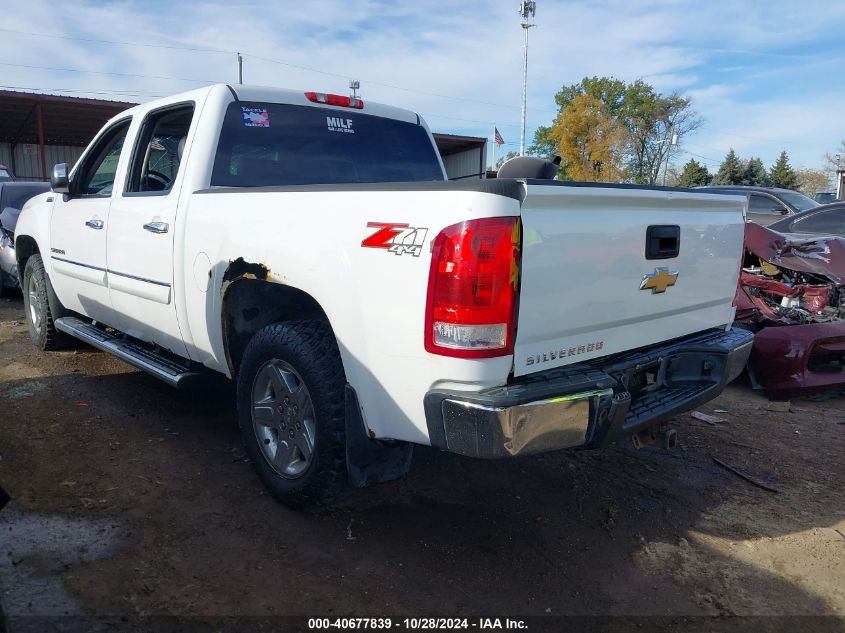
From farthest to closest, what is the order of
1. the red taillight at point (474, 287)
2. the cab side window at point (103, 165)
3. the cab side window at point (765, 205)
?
the cab side window at point (765, 205) < the cab side window at point (103, 165) < the red taillight at point (474, 287)

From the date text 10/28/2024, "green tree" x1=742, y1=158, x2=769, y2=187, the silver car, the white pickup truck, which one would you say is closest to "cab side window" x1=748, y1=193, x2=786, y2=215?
the white pickup truck

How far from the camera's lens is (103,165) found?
15.9 ft

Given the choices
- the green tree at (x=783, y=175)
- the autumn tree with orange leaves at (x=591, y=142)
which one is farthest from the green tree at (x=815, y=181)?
the autumn tree with orange leaves at (x=591, y=142)

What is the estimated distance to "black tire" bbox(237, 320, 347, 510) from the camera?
9.42 ft

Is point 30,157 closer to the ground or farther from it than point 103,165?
farther from it

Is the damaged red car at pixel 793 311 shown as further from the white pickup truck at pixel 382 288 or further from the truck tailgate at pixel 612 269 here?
the white pickup truck at pixel 382 288

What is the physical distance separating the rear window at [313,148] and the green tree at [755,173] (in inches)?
2203

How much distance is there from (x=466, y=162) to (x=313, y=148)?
22836 millimetres

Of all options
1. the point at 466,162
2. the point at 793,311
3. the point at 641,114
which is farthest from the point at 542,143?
the point at 793,311

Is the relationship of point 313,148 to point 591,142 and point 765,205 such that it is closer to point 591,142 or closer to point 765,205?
point 765,205

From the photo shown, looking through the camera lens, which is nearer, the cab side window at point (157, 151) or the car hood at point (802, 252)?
the cab side window at point (157, 151)

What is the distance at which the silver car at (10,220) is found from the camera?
896cm

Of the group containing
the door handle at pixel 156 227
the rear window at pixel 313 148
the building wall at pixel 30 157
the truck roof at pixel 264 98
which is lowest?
the door handle at pixel 156 227

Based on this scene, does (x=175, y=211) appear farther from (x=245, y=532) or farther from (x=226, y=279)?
(x=245, y=532)
